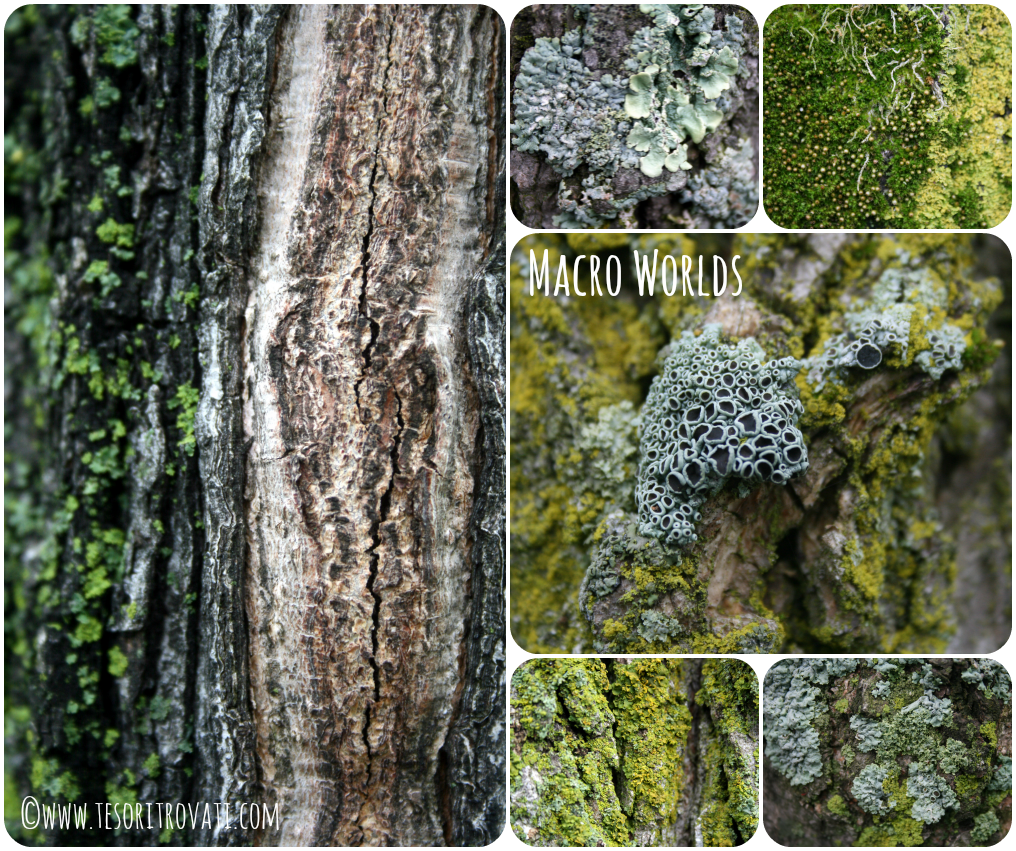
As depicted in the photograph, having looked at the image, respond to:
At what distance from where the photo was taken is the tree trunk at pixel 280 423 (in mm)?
1842

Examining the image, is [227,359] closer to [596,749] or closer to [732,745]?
[596,749]

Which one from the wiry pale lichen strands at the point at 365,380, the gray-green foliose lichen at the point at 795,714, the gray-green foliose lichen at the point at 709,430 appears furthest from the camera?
the gray-green foliose lichen at the point at 795,714

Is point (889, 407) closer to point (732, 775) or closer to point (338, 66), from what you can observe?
point (732, 775)

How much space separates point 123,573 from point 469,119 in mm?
1919

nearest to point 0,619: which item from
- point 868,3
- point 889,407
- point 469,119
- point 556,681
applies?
point 556,681

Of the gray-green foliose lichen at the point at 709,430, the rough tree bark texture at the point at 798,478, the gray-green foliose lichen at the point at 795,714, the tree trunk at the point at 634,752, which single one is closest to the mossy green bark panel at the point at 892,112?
the rough tree bark texture at the point at 798,478

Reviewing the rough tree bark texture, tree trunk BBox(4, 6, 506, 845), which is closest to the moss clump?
the rough tree bark texture

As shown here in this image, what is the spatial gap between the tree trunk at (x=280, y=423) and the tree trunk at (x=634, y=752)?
125 mm

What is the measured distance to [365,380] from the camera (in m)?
1.82

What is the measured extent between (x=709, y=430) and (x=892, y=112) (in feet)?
4.11

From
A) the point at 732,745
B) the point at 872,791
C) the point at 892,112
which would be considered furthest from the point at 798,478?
the point at 892,112

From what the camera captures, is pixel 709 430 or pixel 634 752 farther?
pixel 634 752

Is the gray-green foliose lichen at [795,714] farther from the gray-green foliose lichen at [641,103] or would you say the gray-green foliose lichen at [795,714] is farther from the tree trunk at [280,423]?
the gray-green foliose lichen at [641,103]

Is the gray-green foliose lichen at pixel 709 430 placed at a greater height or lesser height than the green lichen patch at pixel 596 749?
greater
